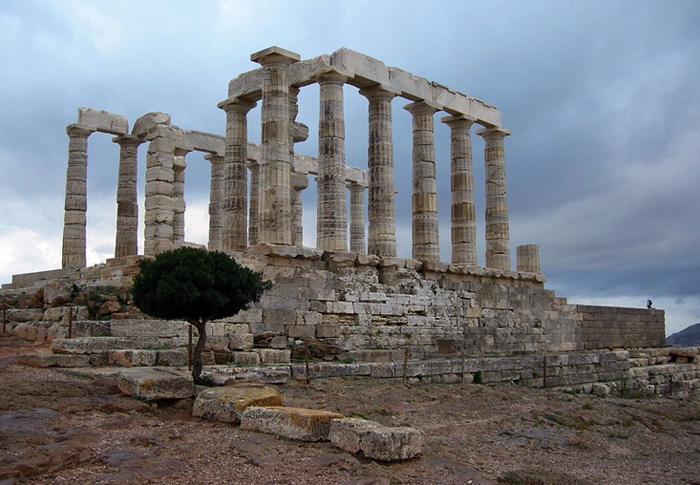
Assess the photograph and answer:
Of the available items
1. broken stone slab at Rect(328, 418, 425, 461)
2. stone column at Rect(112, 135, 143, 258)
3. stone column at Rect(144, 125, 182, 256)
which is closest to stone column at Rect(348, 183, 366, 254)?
stone column at Rect(112, 135, 143, 258)

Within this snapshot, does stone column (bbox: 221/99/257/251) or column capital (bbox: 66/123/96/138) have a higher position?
column capital (bbox: 66/123/96/138)

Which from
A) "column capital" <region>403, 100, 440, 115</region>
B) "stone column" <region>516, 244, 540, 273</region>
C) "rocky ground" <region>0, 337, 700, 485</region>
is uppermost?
"column capital" <region>403, 100, 440, 115</region>

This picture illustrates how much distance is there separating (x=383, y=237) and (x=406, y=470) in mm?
16615

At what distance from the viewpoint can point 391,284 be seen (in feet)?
81.6

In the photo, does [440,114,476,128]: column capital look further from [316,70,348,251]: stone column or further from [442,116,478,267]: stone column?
[316,70,348,251]: stone column

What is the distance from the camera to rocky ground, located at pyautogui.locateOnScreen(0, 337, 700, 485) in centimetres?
879

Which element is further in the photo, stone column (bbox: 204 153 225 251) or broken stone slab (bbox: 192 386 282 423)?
stone column (bbox: 204 153 225 251)

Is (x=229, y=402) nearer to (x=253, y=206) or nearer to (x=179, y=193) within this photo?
(x=253, y=206)

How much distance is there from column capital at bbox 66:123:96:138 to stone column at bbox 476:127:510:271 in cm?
1637

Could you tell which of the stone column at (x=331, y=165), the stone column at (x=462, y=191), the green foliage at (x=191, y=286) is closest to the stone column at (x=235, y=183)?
the stone column at (x=331, y=165)

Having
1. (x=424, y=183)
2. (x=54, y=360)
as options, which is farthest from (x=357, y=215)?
(x=54, y=360)

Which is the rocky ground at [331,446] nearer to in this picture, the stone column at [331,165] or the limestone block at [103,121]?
the stone column at [331,165]

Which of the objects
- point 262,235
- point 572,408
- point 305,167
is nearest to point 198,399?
point 572,408

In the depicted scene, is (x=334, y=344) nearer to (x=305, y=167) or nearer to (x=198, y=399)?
(x=198, y=399)
